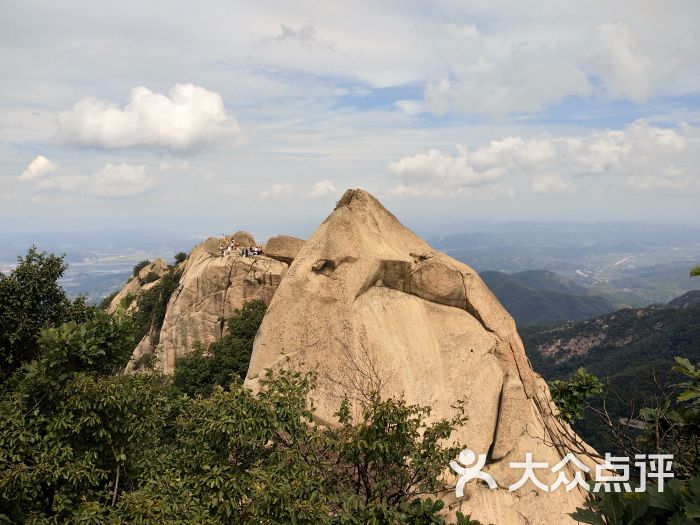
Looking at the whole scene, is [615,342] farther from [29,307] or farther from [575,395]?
[29,307]

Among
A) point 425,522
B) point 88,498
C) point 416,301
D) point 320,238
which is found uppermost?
point 320,238

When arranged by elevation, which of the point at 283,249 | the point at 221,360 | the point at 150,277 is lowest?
the point at 221,360

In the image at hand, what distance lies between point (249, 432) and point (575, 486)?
12.4m

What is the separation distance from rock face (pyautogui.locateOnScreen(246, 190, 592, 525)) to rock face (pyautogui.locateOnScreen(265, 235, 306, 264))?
14467 mm

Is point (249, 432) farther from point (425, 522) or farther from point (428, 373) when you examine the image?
point (428, 373)

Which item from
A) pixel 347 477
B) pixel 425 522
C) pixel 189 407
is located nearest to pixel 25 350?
pixel 189 407

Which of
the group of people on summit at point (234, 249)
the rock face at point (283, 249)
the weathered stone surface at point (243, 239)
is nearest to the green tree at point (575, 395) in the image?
the rock face at point (283, 249)

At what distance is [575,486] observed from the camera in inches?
650

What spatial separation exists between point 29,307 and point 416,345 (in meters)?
13.0

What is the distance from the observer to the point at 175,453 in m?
10.9

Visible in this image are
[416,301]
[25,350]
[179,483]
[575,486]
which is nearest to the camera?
[179,483]

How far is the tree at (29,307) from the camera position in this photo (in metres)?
15.1

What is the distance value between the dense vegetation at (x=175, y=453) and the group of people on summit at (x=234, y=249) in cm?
2314

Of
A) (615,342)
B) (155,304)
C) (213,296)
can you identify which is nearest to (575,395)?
(213,296)
